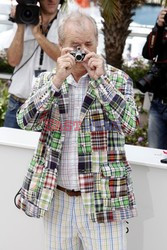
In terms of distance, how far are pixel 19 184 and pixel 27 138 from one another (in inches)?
11.9

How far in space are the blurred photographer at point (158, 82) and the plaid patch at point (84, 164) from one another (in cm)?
156

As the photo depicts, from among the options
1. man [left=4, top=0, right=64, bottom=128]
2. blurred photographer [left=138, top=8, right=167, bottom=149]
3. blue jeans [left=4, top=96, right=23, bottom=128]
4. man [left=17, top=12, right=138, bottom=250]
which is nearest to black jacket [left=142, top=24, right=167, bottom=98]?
blurred photographer [left=138, top=8, right=167, bottom=149]

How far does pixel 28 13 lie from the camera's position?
3.44 m

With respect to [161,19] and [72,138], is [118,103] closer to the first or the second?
[72,138]

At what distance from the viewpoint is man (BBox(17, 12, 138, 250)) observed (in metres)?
2.06

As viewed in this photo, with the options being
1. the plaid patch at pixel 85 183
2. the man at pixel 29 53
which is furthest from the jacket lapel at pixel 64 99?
the man at pixel 29 53

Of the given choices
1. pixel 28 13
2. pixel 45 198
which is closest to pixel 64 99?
pixel 45 198

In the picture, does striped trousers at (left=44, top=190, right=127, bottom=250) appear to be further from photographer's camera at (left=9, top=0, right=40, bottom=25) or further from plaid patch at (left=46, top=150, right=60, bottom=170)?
photographer's camera at (left=9, top=0, right=40, bottom=25)

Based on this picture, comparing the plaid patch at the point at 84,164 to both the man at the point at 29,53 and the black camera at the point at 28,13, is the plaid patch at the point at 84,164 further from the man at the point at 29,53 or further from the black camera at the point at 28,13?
the black camera at the point at 28,13

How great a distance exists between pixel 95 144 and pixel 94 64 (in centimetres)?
36

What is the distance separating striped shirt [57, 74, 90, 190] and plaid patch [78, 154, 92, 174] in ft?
0.12

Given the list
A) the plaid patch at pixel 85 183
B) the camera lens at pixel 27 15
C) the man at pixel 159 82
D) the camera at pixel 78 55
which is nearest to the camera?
the camera at pixel 78 55

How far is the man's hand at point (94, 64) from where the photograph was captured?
1987 mm

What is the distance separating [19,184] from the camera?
294 centimetres
